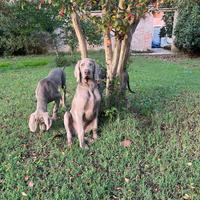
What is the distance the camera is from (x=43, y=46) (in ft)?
56.0

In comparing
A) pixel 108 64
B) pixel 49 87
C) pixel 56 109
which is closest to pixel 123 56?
pixel 108 64

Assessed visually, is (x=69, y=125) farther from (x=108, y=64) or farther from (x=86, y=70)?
(x=108, y=64)

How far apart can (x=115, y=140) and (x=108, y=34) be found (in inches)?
57.0

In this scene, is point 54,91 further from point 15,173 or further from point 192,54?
point 192,54

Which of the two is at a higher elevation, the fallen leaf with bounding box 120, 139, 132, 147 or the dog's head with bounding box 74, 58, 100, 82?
the dog's head with bounding box 74, 58, 100, 82

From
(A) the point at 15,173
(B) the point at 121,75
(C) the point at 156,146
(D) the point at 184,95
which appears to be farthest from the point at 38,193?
(D) the point at 184,95

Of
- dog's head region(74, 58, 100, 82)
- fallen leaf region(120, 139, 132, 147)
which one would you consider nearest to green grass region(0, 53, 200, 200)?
fallen leaf region(120, 139, 132, 147)

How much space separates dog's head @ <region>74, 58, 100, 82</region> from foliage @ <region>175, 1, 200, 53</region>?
11793mm

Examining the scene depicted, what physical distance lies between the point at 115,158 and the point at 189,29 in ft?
41.4

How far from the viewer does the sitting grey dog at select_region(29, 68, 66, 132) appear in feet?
14.2

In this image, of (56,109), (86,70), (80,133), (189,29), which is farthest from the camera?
(189,29)

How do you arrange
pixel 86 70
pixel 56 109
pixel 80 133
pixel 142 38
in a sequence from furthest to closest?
pixel 142 38 → pixel 56 109 → pixel 80 133 → pixel 86 70

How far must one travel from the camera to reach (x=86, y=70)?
4145 millimetres

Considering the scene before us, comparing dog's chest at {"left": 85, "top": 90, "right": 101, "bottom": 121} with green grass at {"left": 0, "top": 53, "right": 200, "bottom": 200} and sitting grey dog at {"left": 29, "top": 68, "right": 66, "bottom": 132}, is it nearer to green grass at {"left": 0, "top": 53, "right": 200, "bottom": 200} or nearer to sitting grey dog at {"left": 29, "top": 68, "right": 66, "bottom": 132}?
green grass at {"left": 0, "top": 53, "right": 200, "bottom": 200}
